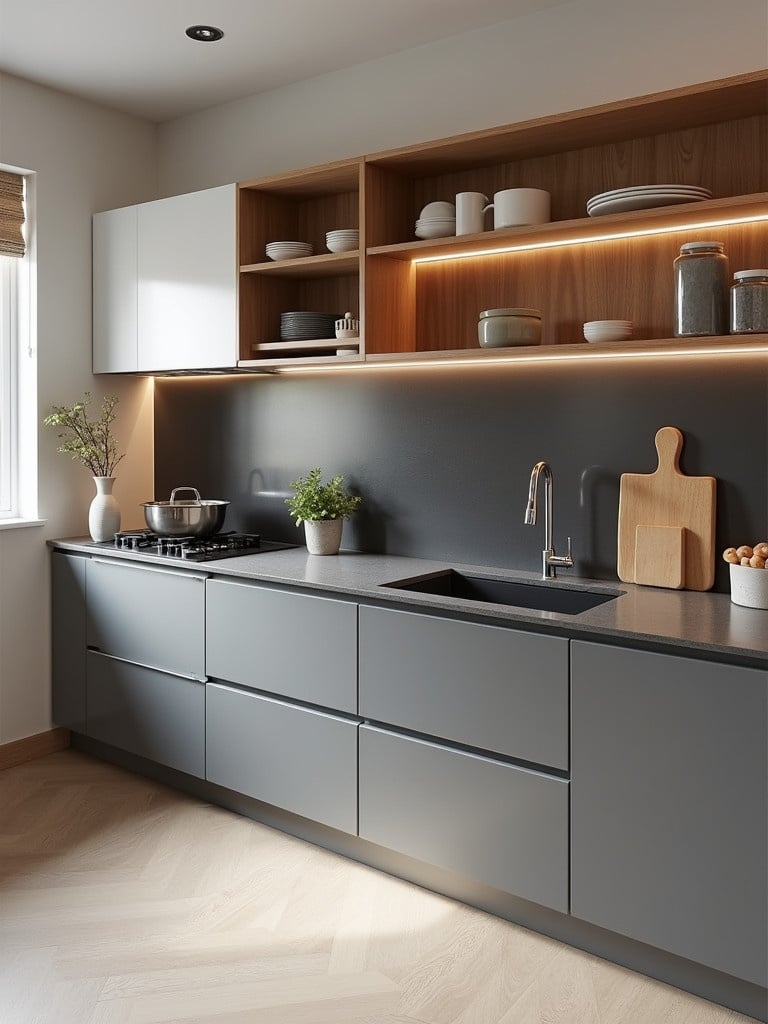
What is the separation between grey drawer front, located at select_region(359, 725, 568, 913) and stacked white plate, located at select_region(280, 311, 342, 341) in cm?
143

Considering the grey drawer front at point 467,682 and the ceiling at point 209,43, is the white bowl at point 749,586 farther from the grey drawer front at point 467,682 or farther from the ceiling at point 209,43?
the ceiling at point 209,43

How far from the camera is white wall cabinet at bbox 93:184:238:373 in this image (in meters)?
3.35

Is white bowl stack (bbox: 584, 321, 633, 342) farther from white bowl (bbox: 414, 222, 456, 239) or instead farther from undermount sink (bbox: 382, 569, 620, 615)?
undermount sink (bbox: 382, 569, 620, 615)

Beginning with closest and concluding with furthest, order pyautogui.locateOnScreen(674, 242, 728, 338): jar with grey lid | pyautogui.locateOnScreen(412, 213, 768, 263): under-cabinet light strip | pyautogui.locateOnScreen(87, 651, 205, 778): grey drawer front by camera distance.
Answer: pyautogui.locateOnScreen(674, 242, 728, 338): jar with grey lid
pyautogui.locateOnScreen(412, 213, 768, 263): under-cabinet light strip
pyautogui.locateOnScreen(87, 651, 205, 778): grey drawer front

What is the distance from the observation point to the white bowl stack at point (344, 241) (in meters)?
3.08

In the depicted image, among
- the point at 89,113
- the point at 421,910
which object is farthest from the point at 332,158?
the point at 421,910

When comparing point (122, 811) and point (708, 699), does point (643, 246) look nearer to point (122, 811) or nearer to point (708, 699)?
point (708, 699)

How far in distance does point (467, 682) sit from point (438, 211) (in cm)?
152

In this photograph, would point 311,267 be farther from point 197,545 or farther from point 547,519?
point 547,519

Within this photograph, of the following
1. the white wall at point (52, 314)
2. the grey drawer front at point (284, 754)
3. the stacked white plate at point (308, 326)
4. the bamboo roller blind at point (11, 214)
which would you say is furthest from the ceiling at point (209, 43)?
the grey drawer front at point (284, 754)

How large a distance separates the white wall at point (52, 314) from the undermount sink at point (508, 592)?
1.72m

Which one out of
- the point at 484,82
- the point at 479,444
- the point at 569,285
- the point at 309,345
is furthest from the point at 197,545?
the point at 484,82

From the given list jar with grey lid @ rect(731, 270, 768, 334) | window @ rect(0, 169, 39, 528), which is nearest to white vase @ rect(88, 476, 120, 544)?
window @ rect(0, 169, 39, 528)

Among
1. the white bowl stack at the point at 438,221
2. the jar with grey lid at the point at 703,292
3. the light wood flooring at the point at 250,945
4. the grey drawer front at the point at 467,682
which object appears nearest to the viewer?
the light wood flooring at the point at 250,945
